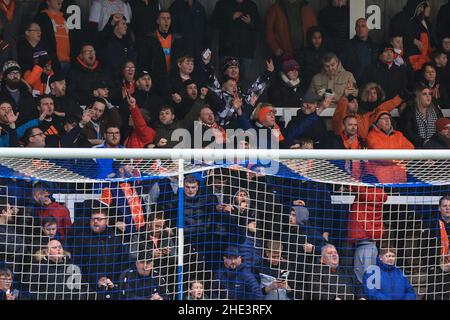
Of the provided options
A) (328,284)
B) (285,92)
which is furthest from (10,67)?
(328,284)

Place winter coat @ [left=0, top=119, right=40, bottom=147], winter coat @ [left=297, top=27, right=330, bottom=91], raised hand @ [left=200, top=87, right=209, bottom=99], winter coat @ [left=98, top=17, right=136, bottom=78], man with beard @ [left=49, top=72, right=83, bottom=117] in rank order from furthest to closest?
winter coat @ [left=297, top=27, right=330, bottom=91]
winter coat @ [left=98, top=17, right=136, bottom=78]
raised hand @ [left=200, top=87, right=209, bottom=99]
man with beard @ [left=49, top=72, right=83, bottom=117]
winter coat @ [left=0, top=119, right=40, bottom=147]

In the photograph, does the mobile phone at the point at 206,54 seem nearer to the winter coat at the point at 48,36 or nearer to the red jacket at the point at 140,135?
the red jacket at the point at 140,135

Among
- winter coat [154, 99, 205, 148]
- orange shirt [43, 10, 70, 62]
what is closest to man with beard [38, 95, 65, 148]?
orange shirt [43, 10, 70, 62]

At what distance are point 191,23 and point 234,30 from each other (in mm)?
414

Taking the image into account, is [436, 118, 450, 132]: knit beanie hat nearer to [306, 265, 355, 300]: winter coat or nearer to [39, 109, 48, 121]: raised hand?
[306, 265, 355, 300]: winter coat

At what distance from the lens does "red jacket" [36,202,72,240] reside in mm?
8766

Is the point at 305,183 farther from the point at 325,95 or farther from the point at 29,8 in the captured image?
the point at 29,8

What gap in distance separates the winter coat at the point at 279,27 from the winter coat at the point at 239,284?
156 inches

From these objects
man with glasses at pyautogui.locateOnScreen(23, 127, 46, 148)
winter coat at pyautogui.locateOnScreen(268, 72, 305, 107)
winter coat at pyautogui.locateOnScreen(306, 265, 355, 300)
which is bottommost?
winter coat at pyautogui.locateOnScreen(306, 265, 355, 300)

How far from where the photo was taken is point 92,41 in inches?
459

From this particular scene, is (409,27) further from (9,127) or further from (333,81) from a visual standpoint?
(9,127)

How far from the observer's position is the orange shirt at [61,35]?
1160 centimetres

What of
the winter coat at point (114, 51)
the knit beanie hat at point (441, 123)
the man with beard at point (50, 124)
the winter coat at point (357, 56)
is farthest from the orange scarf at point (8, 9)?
the knit beanie hat at point (441, 123)

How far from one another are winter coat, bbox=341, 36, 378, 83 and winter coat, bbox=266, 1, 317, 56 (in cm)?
42
